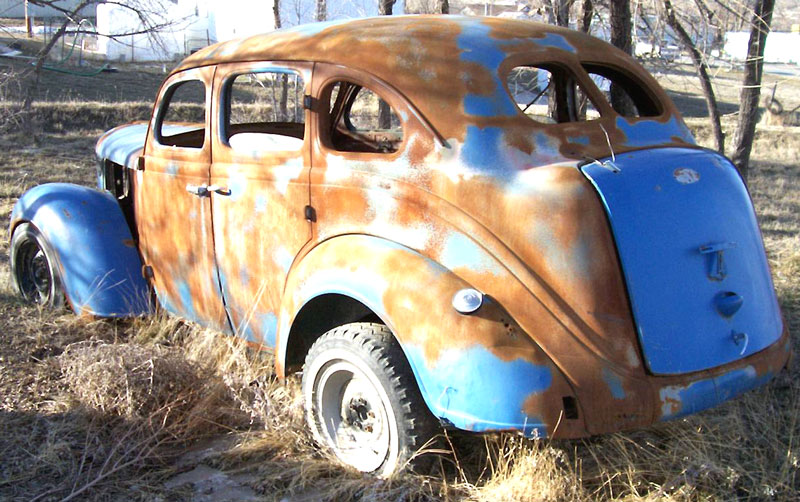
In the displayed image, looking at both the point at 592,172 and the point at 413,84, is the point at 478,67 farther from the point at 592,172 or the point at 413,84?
the point at 592,172

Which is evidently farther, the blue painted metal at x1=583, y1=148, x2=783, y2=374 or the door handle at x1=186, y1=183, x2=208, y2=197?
the door handle at x1=186, y1=183, x2=208, y2=197

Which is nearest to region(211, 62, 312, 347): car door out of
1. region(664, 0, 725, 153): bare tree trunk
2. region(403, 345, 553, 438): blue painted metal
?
region(403, 345, 553, 438): blue painted metal

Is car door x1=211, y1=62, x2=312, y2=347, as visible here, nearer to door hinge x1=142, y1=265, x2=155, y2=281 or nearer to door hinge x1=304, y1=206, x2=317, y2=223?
door hinge x1=304, y1=206, x2=317, y2=223

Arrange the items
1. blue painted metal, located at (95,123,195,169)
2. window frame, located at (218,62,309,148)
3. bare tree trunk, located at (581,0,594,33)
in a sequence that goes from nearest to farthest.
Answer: window frame, located at (218,62,309,148) → blue painted metal, located at (95,123,195,169) → bare tree trunk, located at (581,0,594,33)

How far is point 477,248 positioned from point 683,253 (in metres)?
0.80

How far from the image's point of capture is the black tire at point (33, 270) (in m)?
5.21

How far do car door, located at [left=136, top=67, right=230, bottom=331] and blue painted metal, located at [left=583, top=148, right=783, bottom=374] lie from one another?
7.28 ft

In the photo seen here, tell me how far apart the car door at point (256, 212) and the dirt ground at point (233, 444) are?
312 millimetres

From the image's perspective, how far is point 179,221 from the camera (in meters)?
4.56

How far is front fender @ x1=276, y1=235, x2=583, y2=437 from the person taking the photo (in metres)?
2.92

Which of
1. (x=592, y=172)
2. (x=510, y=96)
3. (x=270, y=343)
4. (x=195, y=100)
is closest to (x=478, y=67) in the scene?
(x=510, y=96)

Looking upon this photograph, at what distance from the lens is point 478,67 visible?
3.44m

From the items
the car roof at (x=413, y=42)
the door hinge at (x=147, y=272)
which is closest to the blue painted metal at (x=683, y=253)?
the car roof at (x=413, y=42)

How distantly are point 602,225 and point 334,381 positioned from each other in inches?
54.6
